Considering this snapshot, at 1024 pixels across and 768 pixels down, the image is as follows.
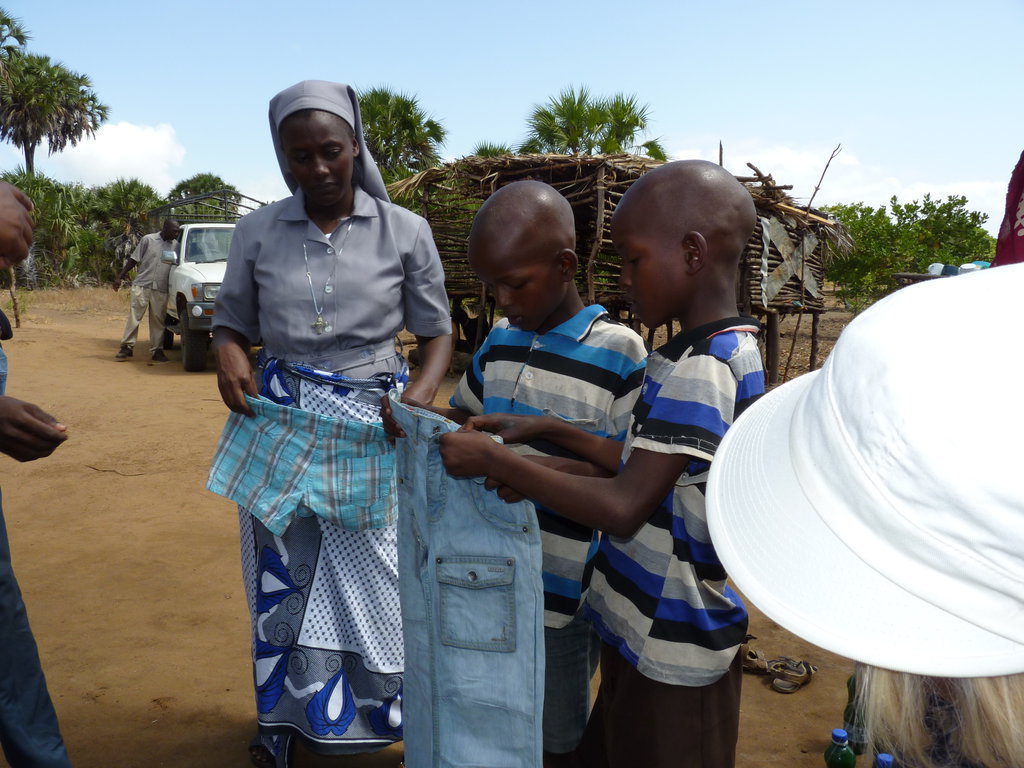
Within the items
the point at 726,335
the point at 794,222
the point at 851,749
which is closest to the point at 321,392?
the point at 726,335

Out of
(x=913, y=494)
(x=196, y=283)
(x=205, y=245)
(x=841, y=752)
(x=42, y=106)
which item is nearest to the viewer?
(x=913, y=494)

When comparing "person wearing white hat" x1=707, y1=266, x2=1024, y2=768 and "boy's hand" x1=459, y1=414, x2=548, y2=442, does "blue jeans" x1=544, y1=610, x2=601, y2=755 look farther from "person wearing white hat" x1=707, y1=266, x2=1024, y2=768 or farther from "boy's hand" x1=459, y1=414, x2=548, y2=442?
"person wearing white hat" x1=707, y1=266, x2=1024, y2=768

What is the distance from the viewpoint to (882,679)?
0.76 m

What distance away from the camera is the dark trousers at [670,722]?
1.54m

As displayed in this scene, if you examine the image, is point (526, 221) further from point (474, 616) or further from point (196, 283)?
point (196, 283)

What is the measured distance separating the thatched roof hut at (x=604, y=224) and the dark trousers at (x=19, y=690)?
701 cm

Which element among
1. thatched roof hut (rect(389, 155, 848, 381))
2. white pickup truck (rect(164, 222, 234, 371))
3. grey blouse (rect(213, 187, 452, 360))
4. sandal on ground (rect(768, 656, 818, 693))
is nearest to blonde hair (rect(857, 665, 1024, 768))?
grey blouse (rect(213, 187, 452, 360))

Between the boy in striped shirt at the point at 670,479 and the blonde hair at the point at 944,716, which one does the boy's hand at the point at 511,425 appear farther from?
the blonde hair at the point at 944,716

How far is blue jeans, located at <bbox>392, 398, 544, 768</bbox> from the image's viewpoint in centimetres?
155

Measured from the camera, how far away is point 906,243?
14.2 m

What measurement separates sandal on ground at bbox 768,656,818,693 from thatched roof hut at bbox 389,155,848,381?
18.7 ft

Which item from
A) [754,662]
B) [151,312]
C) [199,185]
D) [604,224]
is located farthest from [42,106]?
[754,662]

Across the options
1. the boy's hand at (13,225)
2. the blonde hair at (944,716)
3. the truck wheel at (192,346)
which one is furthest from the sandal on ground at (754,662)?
the truck wheel at (192,346)

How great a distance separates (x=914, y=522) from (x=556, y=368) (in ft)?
4.12
